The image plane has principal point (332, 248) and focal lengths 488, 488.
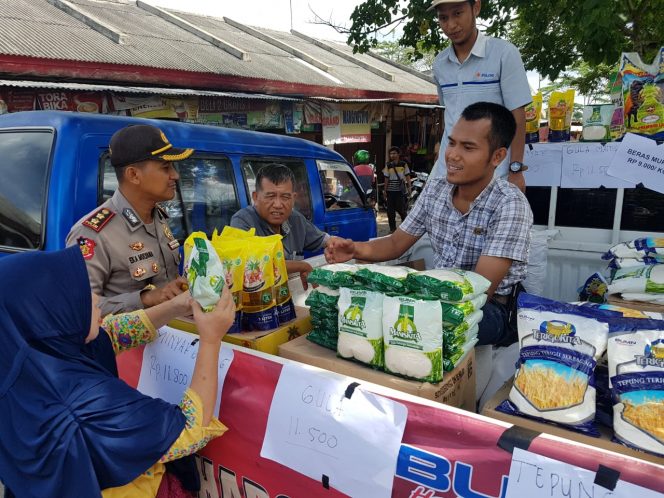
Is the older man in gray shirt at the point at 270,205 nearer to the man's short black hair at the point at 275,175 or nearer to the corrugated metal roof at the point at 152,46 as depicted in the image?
the man's short black hair at the point at 275,175

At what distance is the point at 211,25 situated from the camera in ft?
42.7

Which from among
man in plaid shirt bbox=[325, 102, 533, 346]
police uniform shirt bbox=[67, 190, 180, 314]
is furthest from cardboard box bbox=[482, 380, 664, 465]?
police uniform shirt bbox=[67, 190, 180, 314]

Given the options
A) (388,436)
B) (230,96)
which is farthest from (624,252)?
(230,96)

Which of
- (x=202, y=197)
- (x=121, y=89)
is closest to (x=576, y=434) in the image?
(x=202, y=197)

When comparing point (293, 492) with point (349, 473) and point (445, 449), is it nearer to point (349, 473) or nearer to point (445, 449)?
point (349, 473)

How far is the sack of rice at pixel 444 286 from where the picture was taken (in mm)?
1570

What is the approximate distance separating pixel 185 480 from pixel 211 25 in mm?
13428

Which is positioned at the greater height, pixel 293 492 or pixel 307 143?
pixel 307 143

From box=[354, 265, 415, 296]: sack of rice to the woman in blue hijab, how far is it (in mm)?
758

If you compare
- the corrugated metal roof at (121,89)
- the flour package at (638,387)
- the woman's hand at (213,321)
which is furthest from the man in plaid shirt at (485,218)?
the corrugated metal roof at (121,89)

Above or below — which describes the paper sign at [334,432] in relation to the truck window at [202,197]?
below

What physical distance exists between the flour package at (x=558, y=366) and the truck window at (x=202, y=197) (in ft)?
8.33

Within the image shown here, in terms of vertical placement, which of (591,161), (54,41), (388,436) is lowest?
(388,436)

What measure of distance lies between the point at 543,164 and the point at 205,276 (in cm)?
267
